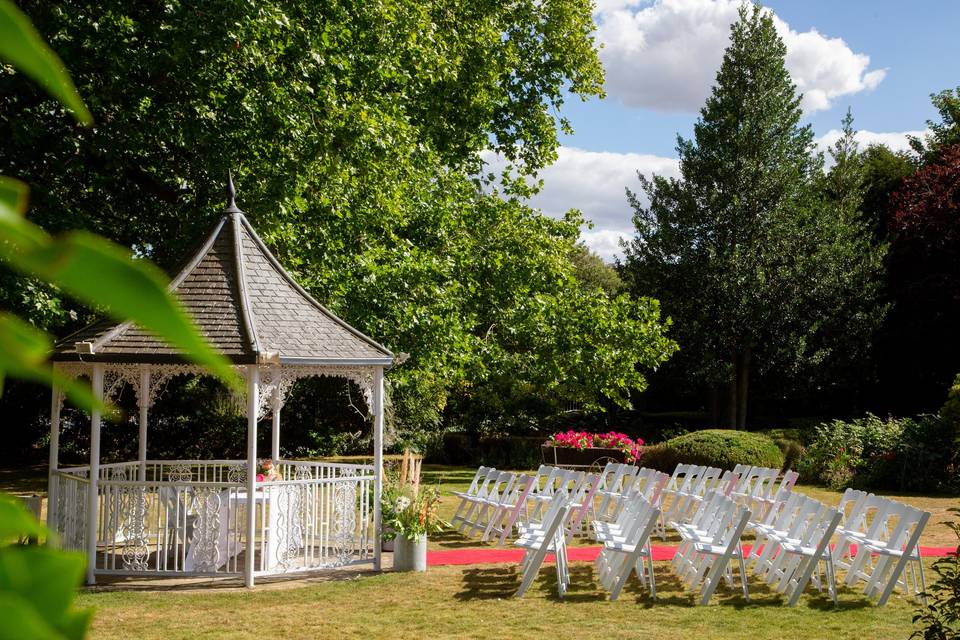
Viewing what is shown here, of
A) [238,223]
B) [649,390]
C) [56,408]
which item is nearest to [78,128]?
[238,223]

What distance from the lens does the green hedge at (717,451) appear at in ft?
75.2

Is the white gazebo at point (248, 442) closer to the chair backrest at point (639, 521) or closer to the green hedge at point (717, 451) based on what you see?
the chair backrest at point (639, 521)

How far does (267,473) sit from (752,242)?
22.3 m

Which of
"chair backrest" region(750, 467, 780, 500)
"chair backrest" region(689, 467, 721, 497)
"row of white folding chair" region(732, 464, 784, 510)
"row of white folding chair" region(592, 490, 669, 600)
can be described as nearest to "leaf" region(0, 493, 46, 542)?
"row of white folding chair" region(592, 490, 669, 600)

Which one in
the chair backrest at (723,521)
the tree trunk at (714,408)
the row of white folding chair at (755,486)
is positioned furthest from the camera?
the tree trunk at (714,408)

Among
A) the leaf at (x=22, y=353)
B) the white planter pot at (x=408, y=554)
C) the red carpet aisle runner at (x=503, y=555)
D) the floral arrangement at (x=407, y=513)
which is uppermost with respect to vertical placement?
the leaf at (x=22, y=353)

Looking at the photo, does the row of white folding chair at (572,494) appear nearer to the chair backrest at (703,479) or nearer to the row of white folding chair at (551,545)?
the row of white folding chair at (551,545)

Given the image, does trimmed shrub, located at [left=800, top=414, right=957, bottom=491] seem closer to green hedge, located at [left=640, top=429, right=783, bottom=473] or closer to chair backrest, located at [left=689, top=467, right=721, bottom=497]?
green hedge, located at [left=640, top=429, right=783, bottom=473]

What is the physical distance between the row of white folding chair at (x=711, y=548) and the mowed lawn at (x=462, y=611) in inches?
7.9

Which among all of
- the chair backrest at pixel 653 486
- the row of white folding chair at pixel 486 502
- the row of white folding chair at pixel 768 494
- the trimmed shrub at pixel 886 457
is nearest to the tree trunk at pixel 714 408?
the trimmed shrub at pixel 886 457

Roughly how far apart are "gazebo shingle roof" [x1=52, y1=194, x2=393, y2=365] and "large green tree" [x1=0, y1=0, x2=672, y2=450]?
853 mm

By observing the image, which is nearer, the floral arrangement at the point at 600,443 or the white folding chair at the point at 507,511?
the white folding chair at the point at 507,511

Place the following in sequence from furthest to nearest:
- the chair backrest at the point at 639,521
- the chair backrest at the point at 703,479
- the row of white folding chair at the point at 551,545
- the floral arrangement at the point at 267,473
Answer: the chair backrest at the point at 703,479 < the floral arrangement at the point at 267,473 < the row of white folding chair at the point at 551,545 < the chair backrest at the point at 639,521

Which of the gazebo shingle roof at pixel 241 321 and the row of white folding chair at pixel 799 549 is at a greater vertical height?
the gazebo shingle roof at pixel 241 321
